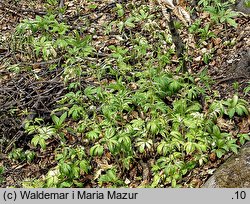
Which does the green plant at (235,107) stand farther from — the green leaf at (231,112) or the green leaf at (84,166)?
the green leaf at (84,166)

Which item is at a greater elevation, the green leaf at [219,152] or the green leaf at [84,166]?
the green leaf at [219,152]

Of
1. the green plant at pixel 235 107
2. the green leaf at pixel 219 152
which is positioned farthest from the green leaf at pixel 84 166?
the green plant at pixel 235 107

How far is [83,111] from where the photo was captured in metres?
4.14

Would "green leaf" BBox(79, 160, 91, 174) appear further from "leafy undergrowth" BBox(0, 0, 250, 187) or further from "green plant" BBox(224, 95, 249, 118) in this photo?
"green plant" BBox(224, 95, 249, 118)

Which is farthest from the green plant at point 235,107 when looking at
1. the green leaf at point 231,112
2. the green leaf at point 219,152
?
the green leaf at point 219,152

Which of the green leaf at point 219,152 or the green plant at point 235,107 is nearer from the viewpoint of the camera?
the green leaf at point 219,152

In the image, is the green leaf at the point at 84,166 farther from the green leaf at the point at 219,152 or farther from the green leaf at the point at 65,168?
the green leaf at the point at 219,152

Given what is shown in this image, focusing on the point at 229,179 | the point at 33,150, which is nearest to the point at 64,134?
the point at 33,150

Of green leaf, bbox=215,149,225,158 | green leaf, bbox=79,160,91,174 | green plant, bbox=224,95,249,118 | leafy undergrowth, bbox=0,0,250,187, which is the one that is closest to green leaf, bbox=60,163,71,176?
leafy undergrowth, bbox=0,0,250,187

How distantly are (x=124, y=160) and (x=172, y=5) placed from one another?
1.45m

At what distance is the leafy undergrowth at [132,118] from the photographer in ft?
12.3

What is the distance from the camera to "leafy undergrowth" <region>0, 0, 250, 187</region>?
375 cm

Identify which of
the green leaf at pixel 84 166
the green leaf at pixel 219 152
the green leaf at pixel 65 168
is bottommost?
the green leaf at pixel 84 166

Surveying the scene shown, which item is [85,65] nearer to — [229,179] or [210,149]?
[210,149]
